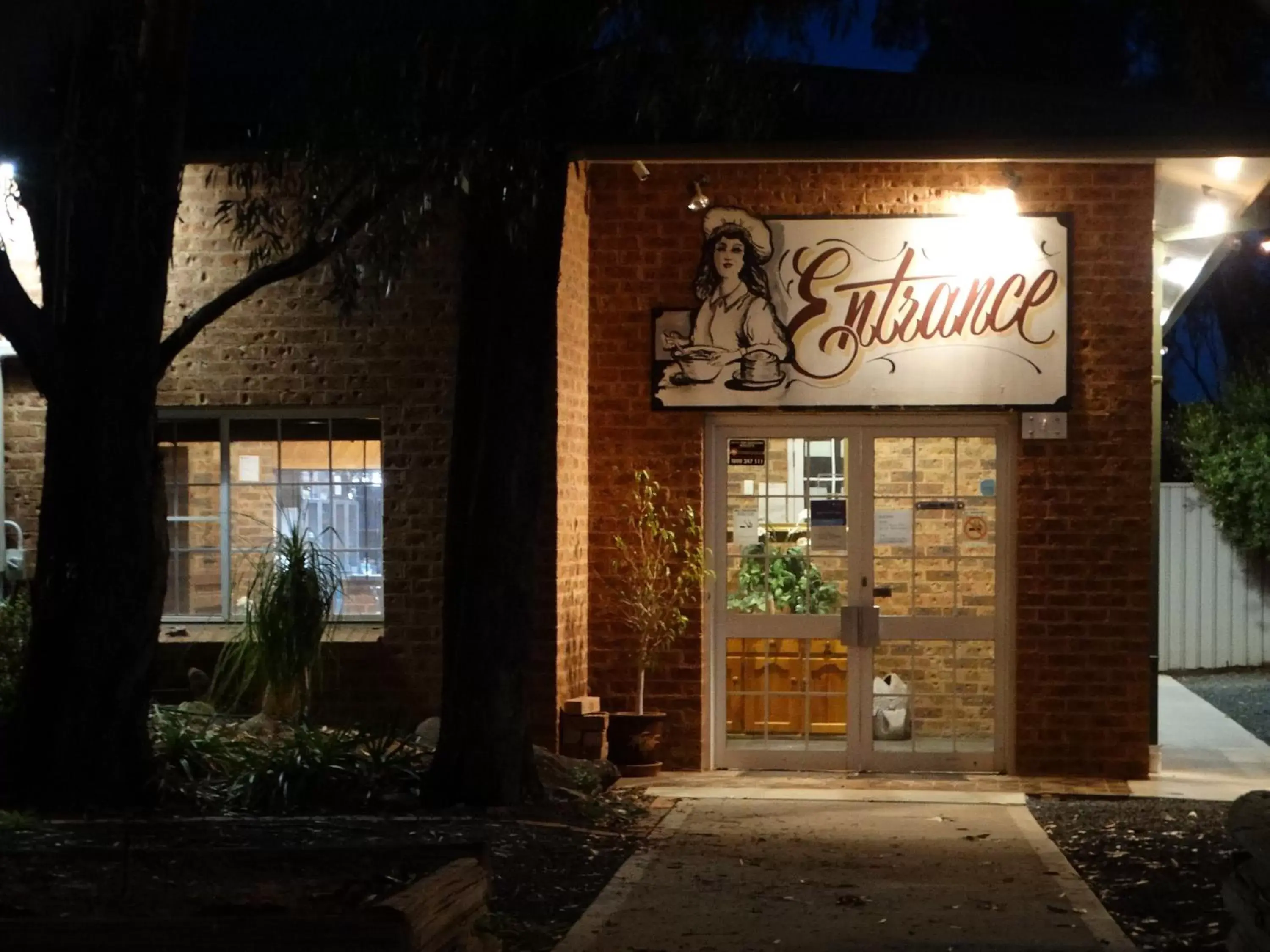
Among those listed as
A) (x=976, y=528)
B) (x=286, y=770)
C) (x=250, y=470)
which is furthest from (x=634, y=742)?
(x=250, y=470)

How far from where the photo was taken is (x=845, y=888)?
7793mm

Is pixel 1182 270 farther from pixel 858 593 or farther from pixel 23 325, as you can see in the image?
pixel 23 325

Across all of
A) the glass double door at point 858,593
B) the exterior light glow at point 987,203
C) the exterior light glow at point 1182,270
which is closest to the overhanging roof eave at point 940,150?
the exterior light glow at point 987,203

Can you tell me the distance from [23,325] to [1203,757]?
869 centimetres

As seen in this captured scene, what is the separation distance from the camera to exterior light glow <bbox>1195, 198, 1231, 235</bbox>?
1199 cm

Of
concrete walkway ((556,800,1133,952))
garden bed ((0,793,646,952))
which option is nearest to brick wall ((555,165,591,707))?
concrete walkway ((556,800,1133,952))

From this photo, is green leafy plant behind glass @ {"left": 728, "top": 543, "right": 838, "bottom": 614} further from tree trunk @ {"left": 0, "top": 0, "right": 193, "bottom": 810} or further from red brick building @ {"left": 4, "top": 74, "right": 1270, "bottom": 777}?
tree trunk @ {"left": 0, "top": 0, "right": 193, "bottom": 810}

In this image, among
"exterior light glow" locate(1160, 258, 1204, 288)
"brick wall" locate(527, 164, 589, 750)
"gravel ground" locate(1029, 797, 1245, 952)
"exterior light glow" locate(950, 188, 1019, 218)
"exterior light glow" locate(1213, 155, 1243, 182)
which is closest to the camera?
"gravel ground" locate(1029, 797, 1245, 952)

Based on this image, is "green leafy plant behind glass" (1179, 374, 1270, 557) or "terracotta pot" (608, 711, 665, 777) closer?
"terracotta pot" (608, 711, 665, 777)

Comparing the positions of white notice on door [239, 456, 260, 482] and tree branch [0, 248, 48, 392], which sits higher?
tree branch [0, 248, 48, 392]

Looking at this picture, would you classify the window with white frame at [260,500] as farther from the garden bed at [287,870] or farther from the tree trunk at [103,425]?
the garden bed at [287,870]

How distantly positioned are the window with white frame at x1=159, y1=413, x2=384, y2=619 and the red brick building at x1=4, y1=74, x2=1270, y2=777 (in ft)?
0.07

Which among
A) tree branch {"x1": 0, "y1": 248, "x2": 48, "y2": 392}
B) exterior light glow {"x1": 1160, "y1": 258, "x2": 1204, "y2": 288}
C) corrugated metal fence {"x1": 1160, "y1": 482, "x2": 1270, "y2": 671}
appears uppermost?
exterior light glow {"x1": 1160, "y1": 258, "x2": 1204, "y2": 288}

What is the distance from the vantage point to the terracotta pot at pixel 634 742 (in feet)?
37.5
